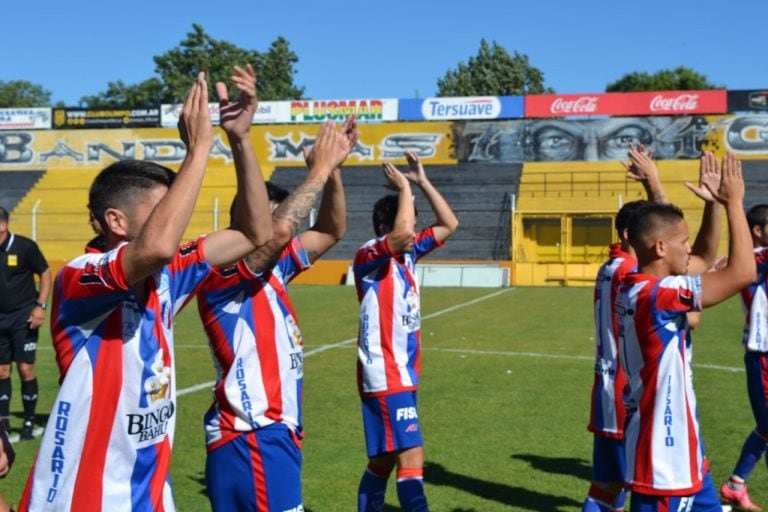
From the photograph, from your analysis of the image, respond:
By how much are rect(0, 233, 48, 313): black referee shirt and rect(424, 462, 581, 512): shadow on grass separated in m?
4.92

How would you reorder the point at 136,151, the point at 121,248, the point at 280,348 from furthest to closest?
the point at 136,151
the point at 280,348
the point at 121,248

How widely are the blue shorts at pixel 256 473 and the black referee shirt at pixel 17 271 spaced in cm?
641

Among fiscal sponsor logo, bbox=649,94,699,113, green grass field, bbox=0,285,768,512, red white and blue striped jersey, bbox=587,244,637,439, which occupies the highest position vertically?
fiscal sponsor logo, bbox=649,94,699,113

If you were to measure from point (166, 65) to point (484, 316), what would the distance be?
236ft

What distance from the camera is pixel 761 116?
43.7 meters

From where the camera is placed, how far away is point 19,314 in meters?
10.1

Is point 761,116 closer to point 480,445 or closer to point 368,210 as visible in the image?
point 368,210

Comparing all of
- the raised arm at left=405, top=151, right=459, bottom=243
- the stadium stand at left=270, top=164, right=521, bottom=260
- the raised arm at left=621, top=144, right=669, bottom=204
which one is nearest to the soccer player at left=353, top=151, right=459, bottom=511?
the raised arm at left=405, top=151, right=459, bottom=243

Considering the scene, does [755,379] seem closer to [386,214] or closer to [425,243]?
[425,243]

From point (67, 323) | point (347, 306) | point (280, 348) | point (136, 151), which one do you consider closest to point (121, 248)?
point (67, 323)

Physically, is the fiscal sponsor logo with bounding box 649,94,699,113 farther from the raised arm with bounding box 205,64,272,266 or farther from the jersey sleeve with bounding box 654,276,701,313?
the raised arm with bounding box 205,64,272,266

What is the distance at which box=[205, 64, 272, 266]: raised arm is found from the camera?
369cm

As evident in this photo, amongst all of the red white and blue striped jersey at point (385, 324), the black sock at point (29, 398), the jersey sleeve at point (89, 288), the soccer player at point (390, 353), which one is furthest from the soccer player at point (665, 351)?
the black sock at point (29, 398)

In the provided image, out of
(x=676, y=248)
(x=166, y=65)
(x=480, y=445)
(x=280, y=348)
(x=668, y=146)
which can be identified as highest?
(x=166, y=65)
